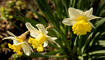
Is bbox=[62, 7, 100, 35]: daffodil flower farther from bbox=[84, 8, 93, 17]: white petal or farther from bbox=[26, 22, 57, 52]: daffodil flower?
bbox=[26, 22, 57, 52]: daffodil flower

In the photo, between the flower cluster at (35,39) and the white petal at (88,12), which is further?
the flower cluster at (35,39)

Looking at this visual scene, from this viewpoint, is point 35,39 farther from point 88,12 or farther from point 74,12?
point 88,12

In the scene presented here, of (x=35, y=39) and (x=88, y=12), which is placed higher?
(x=88, y=12)

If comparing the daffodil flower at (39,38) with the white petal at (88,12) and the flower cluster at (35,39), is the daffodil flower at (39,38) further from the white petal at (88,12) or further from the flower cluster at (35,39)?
the white petal at (88,12)

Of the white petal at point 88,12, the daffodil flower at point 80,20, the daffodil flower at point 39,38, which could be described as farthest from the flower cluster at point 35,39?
the white petal at point 88,12

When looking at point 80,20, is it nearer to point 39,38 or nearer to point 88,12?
point 88,12

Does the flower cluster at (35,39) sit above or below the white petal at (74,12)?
below

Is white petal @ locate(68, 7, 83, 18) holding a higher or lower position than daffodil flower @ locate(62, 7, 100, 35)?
higher

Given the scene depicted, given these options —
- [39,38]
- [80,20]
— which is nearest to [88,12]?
[80,20]

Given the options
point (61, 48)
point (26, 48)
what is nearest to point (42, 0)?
point (61, 48)

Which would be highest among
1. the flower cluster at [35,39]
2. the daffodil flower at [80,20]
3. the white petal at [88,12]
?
Answer: the white petal at [88,12]

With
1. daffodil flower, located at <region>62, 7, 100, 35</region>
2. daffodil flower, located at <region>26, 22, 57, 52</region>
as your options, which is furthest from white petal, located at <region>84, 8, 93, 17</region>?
daffodil flower, located at <region>26, 22, 57, 52</region>

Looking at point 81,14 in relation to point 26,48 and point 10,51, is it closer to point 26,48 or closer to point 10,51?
point 26,48

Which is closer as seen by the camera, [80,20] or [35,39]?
[80,20]
